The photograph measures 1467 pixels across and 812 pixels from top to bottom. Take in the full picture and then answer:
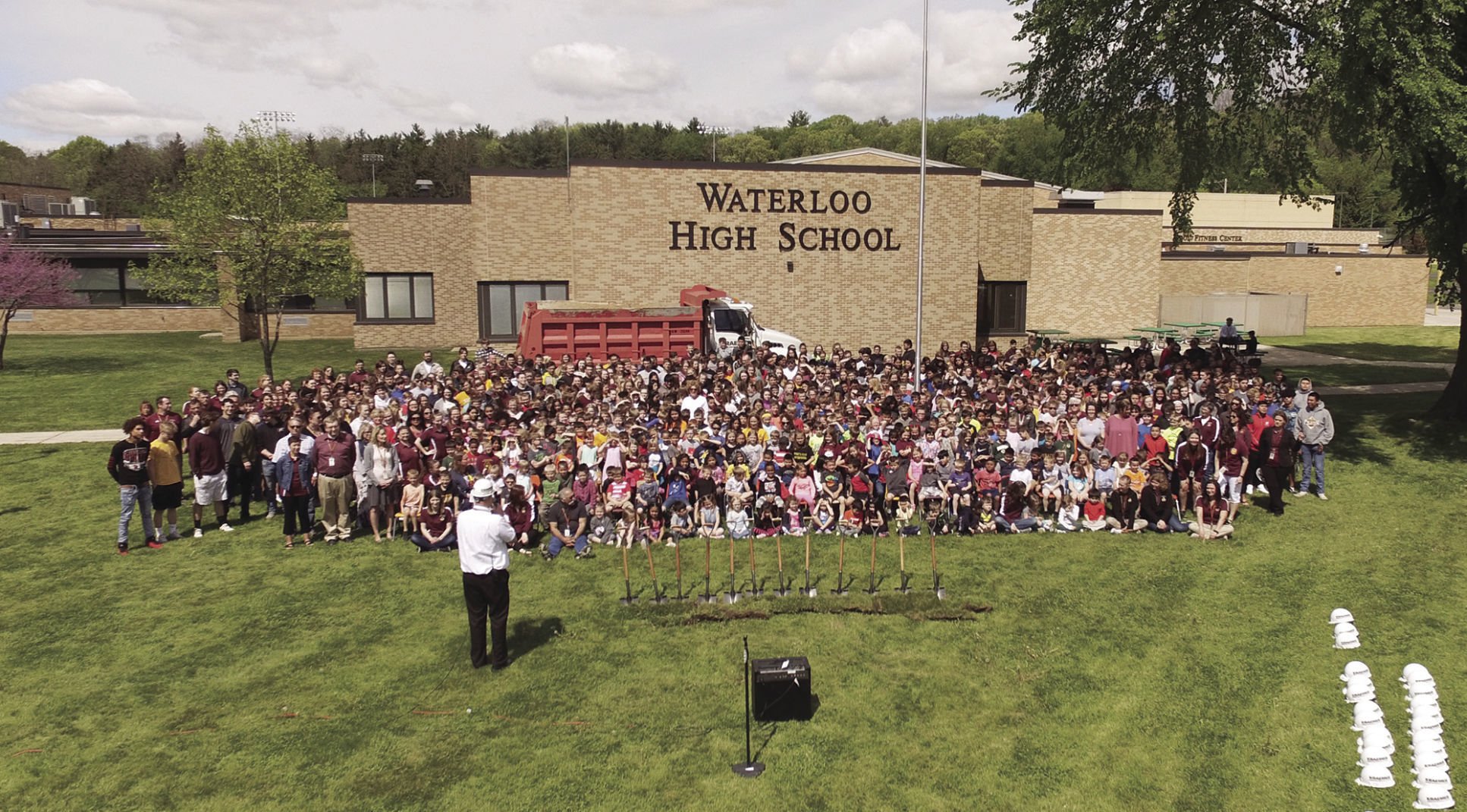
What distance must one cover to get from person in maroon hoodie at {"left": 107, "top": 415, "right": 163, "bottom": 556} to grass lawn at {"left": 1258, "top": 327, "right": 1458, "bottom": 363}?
35.6 m

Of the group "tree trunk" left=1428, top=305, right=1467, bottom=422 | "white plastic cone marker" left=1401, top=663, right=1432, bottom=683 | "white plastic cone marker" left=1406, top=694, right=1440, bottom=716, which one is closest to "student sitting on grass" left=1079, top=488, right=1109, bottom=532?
"white plastic cone marker" left=1401, top=663, right=1432, bottom=683

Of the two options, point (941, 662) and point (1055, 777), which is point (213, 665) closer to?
point (941, 662)

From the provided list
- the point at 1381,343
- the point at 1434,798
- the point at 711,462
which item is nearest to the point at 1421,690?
the point at 1434,798

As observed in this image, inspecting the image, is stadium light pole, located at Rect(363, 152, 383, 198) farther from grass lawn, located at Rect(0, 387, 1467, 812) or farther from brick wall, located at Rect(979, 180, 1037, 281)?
grass lawn, located at Rect(0, 387, 1467, 812)

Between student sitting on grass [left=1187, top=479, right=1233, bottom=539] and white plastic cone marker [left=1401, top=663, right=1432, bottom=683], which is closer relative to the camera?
white plastic cone marker [left=1401, top=663, right=1432, bottom=683]

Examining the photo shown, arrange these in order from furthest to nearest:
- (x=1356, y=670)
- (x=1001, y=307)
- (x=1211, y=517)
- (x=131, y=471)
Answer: (x=1001, y=307), (x=1211, y=517), (x=131, y=471), (x=1356, y=670)

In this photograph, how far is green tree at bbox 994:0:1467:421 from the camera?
15539mm

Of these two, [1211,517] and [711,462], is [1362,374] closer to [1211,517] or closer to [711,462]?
[1211,517]

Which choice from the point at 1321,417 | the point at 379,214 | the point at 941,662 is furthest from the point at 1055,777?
the point at 379,214

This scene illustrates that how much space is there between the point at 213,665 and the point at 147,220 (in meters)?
19.0

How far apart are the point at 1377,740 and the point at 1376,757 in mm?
161

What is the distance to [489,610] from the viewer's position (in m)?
9.62

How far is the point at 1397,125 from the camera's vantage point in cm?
1648

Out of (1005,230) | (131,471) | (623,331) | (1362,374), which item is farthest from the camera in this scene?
(1005,230)
